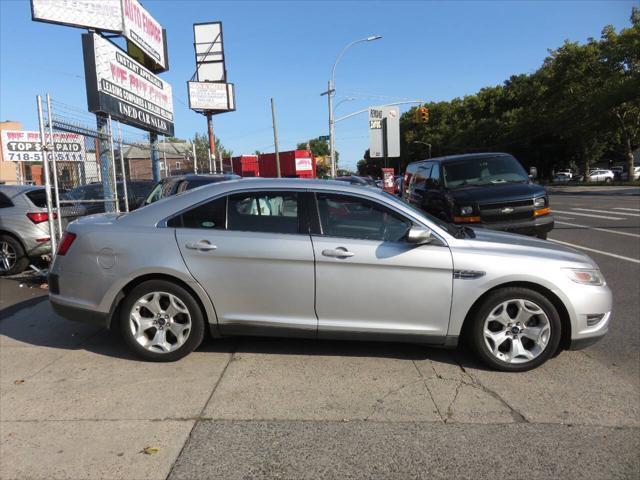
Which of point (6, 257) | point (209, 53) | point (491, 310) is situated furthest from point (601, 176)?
point (6, 257)

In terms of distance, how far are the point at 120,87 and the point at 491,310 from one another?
8562 millimetres

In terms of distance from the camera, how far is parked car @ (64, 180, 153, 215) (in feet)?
29.7

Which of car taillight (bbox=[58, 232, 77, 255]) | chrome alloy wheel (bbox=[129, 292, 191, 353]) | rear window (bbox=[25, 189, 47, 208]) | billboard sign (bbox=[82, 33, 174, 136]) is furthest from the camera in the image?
billboard sign (bbox=[82, 33, 174, 136])

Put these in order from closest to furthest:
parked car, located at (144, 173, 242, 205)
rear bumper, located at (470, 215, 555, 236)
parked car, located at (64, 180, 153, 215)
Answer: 1. parked car, located at (144, 173, 242, 205)
2. rear bumper, located at (470, 215, 555, 236)
3. parked car, located at (64, 180, 153, 215)

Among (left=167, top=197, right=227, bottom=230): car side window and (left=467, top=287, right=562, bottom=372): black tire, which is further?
(left=167, top=197, right=227, bottom=230): car side window

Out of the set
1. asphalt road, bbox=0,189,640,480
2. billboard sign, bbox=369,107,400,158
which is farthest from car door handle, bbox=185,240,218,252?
billboard sign, bbox=369,107,400,158

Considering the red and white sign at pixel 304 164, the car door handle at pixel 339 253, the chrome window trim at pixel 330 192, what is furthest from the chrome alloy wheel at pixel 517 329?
the red and white sign at pixel 304 164

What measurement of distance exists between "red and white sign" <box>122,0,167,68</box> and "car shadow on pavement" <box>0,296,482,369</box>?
684 centimetres

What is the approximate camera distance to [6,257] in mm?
7871

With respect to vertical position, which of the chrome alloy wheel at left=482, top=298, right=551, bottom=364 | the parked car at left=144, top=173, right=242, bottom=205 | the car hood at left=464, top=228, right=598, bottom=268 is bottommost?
the chrome alloy wheel at left=482, top=298, right=551, bottom=364

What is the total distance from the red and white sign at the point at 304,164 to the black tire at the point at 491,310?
3669 cm

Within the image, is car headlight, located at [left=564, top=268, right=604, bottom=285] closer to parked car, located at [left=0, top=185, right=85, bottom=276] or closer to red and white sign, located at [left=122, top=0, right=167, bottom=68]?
parked car, located at [left=0, top=185, right=85, bottom=276]

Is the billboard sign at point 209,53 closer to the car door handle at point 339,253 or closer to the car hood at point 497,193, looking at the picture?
the car hood at point 497,193

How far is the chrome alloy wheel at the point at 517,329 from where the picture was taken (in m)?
4.07
